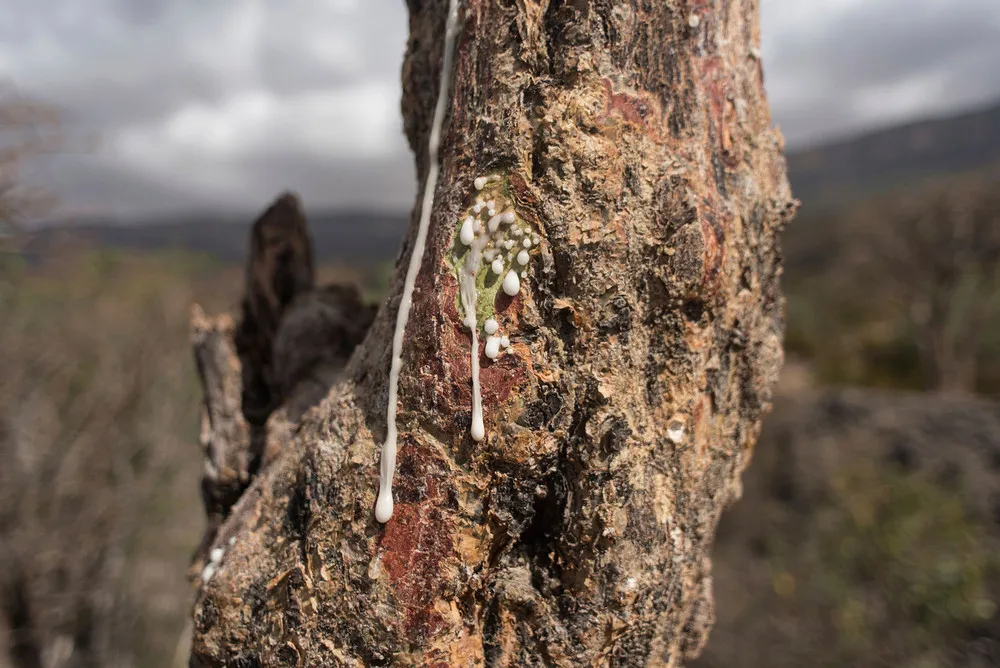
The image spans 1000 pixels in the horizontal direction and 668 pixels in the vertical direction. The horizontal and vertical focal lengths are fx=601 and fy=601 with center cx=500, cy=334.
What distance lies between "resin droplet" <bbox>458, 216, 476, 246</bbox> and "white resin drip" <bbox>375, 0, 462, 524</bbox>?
151 millimetres

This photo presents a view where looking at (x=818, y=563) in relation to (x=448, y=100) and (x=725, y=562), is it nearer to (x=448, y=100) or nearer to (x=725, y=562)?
(x=725, y=562)

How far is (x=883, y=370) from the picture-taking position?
58.1 feet

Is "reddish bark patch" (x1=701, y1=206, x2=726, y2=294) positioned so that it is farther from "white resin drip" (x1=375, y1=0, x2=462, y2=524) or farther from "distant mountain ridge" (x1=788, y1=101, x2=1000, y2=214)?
"distant mountain ridge" (x1=788, y1=101, x2=1000, y2=214)

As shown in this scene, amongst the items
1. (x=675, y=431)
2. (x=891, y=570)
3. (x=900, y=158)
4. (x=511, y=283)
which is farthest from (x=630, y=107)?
(x=900, y=158)

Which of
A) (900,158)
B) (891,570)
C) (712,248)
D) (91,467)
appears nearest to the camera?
(712,248)

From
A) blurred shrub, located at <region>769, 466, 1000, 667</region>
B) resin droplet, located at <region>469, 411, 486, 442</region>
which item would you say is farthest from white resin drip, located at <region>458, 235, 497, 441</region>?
blurred shrub, located at <region>769, 466, 1000, 667</region>

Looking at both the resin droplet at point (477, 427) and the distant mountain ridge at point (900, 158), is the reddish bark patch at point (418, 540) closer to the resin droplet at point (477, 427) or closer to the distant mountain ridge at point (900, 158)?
the resin droplet at point (477, 427)

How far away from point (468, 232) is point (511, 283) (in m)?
0.15

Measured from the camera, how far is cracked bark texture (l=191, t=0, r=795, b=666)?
1.32 m

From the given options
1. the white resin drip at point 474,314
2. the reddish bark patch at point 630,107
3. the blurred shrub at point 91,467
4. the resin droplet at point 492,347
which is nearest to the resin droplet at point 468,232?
the white resin drip at point 474,314

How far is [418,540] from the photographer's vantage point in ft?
4.32

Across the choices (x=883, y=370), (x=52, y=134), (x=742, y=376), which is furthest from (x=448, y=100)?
(x=883, y=370)

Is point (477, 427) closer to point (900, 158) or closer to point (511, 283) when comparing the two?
point (511, 283)

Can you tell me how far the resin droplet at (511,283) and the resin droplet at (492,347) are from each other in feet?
0.35
